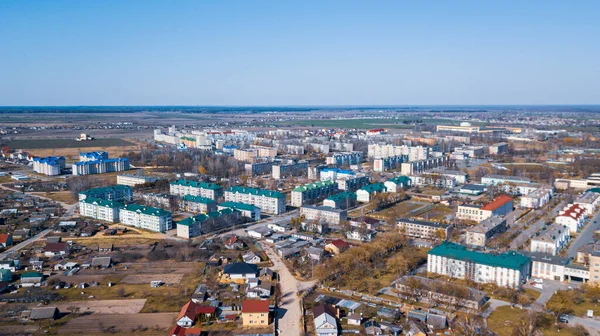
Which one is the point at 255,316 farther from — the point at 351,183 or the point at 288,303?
the point at 351,183

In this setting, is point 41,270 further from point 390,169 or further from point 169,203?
point 390,169

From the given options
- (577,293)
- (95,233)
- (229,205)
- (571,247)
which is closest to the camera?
(577,293)

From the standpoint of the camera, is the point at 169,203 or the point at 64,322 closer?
the point at 64,322

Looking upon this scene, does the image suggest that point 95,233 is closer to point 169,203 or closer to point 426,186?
point 169,203

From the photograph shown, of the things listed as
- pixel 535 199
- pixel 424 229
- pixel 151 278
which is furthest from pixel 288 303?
pixel 535 199

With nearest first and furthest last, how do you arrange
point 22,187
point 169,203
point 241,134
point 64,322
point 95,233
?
1. point 64,322
2. point 95,233
3. point 169,203
4. point 22,187
5. point 241,134

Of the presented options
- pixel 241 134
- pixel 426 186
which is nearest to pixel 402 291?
pixel 426 186

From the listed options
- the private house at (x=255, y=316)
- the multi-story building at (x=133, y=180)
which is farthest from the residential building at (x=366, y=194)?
the private house at (x=255, y=316)
